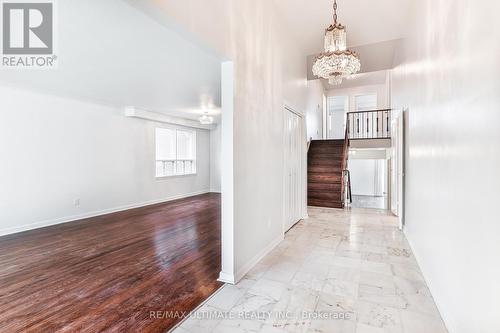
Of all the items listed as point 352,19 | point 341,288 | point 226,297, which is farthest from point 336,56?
point 226,297

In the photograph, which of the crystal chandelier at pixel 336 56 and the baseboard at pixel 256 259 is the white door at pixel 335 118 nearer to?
the crystal chandelier at pixel 336 56

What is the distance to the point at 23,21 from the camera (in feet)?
8.30

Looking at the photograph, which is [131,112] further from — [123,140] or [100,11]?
[100,11]

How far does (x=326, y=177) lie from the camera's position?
6801 mm

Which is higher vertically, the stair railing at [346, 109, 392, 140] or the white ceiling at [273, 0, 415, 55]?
the white ceiling at [273, 0, 415, 55]

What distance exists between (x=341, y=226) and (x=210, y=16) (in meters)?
4.10

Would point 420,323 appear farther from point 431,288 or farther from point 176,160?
point 176,160

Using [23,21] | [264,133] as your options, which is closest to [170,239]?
[264,133]

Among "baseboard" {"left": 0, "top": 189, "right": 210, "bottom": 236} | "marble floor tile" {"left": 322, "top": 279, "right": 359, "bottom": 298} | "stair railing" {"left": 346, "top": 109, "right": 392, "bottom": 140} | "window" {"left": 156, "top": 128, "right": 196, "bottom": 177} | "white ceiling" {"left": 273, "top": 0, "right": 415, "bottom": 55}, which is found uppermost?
"white ceiling" {"left": 273, "top": 0, "right": 415, "bottom": 55}

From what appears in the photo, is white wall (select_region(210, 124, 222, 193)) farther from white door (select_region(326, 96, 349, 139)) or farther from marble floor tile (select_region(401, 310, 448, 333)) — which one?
marble floor tile (select_region(401, 310, 448, 333))

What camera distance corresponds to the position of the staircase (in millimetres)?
6496

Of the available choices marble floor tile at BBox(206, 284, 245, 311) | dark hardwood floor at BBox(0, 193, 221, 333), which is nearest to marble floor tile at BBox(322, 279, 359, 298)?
marble floor tile at BBox(206, 284, 245, 311)

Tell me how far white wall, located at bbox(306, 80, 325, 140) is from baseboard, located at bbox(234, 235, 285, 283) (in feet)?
14.7

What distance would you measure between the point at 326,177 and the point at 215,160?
4.62 meters
